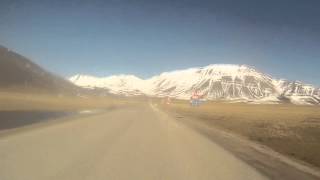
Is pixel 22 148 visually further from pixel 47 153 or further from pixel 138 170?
pixel 138 170

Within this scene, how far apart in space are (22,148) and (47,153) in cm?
180

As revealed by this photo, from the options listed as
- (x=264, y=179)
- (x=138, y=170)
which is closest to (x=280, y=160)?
(x=264, y=179)

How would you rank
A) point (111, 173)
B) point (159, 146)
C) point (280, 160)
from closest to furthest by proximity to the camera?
point (111, 173)
point (280, 160)
point (159, 146)

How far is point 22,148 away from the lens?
698 inches

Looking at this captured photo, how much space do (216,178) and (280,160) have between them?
7331 millimetres

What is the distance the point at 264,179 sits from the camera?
13.1 meters

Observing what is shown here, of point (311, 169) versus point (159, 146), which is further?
point (159, 146)

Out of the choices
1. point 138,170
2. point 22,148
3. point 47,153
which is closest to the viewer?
point 138,170

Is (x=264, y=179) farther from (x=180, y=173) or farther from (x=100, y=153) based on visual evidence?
(x=100, y=153)

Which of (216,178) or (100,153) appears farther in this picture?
Answer: (100,153)

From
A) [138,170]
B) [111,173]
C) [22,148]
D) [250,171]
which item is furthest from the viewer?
[22,148]

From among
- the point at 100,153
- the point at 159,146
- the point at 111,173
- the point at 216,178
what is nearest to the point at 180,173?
the point at 216,178

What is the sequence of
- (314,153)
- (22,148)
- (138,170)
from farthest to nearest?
(314,153), (22,148), (138,170)

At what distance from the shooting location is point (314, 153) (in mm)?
23531
